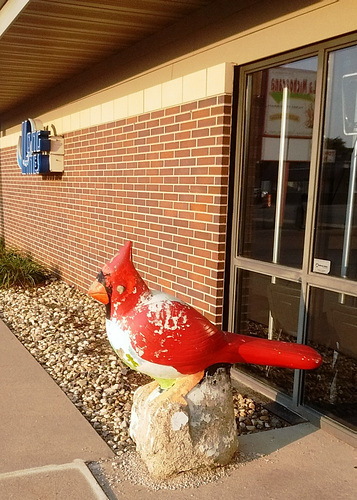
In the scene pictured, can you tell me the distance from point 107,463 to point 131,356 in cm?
81

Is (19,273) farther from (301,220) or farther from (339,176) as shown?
(339,176)

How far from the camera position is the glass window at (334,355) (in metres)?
3.64

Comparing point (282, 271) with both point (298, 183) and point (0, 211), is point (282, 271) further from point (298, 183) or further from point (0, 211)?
point (0, 211)

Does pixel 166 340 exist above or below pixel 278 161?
below

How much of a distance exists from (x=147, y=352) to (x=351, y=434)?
1.66 meters

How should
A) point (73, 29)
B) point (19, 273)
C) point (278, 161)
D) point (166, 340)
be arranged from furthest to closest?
point (19, 273) → point (73, 29) → point (278, 161) → point (166, 340)

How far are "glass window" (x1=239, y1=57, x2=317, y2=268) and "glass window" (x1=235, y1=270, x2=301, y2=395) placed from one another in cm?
22

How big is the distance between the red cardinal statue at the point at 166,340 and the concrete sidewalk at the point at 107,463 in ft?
2.10

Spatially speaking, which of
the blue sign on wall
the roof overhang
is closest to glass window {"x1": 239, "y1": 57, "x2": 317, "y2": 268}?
the roof overhang

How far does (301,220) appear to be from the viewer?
374cm

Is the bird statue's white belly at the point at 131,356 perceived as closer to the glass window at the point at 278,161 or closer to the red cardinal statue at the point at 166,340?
the red cardinal statue at the point at 166,340

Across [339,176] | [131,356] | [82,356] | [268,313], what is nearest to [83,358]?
[82,356]

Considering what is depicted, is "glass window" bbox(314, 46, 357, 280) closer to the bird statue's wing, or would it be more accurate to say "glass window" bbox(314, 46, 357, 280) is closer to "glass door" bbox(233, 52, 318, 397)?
"glass door" bbox(233, 52, 318, 397)

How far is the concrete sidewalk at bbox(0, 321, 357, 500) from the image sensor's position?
2736 millimetres
